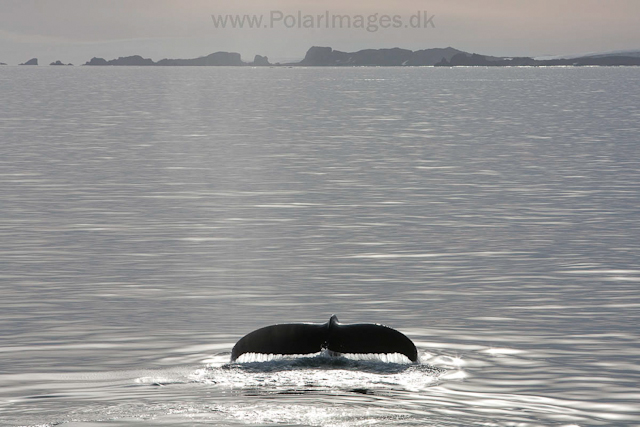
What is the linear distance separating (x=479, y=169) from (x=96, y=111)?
81493 millimetres

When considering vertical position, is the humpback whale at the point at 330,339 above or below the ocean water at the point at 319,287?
above

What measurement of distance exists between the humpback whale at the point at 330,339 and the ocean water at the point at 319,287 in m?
0.34

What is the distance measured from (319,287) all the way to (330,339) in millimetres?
8315

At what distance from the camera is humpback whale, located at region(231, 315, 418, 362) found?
15117 mm

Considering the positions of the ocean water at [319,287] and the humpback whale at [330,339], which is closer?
the ocean water at [319,287]

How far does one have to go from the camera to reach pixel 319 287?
23.4 metres

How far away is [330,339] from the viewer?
1512 centimetres

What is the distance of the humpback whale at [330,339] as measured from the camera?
1512 cm

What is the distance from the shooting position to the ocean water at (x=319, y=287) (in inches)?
568

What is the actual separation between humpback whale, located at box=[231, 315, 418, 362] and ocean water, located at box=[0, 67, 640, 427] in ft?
1.10

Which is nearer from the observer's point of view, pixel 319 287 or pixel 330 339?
pixel 330 339

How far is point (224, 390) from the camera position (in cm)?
1477

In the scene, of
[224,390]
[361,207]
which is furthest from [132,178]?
[224,390]

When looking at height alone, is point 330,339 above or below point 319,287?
above
